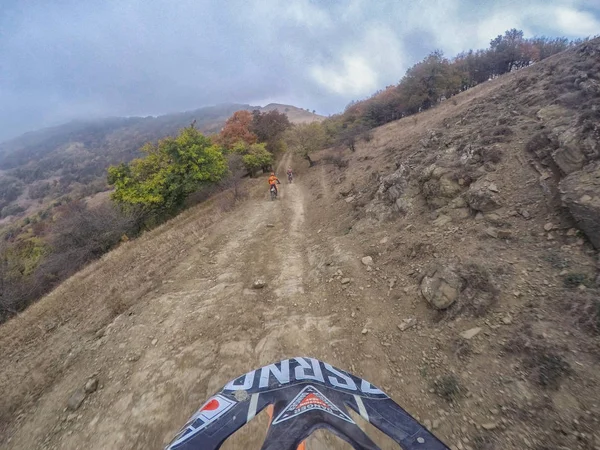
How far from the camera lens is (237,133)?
111ft

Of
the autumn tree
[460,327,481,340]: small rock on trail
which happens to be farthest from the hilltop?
the autumn tree

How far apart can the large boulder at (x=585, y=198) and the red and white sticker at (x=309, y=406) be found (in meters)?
5.61

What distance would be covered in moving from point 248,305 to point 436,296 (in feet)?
15.3

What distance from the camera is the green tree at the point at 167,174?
813 inches

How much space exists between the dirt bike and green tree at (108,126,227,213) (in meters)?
20.3

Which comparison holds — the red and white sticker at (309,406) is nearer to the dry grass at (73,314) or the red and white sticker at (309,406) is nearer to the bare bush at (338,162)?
the dry grass at (73,314)

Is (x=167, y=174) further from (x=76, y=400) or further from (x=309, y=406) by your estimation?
(x=309, y=406)

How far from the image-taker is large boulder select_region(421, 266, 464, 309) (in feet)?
17.9

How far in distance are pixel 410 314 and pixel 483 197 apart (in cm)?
397

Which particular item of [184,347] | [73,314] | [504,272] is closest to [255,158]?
[73,314]

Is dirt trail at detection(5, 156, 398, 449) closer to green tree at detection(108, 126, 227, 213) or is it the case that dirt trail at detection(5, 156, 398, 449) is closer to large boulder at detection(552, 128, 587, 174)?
large boulder at detection(552, 128, 587, 174)

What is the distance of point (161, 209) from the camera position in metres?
22.0

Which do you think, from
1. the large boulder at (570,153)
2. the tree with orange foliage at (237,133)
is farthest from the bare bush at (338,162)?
the large boulder at (570,153)

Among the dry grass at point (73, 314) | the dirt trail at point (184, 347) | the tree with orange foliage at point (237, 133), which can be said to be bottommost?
the dry grass at point (73, 314)
